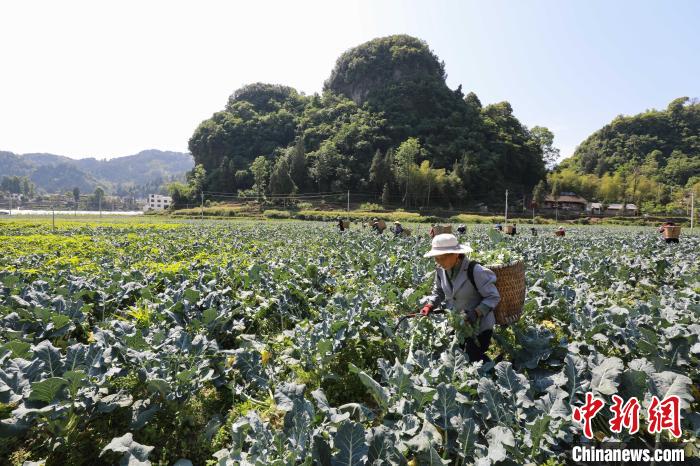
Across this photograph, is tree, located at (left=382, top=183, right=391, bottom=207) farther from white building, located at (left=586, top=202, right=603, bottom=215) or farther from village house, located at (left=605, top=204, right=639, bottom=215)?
village house, located at (left=605, top=204, right=639, bottom=215)

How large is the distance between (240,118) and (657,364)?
402 feet

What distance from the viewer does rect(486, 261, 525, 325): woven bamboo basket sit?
13.6 ft

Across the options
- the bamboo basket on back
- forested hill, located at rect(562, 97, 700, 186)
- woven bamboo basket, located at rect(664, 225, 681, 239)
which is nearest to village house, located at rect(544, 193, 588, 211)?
forested hill, located at rect(562, 97, 700, 186)

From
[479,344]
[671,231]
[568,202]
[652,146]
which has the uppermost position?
[652,146]

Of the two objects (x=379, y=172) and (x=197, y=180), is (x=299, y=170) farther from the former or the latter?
(x=197, y=180)

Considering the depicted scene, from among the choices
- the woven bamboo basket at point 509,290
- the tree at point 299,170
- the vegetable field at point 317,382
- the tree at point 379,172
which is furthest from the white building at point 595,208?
the woven bamboo basket at point 509,290

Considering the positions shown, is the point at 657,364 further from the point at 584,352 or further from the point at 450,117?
the point at 450,117

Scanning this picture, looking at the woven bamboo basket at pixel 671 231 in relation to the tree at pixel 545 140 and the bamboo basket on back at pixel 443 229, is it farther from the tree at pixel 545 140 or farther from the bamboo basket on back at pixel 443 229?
the tree at pixel 545 140

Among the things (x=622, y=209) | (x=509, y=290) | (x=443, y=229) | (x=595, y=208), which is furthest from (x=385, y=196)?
(x=509, y=290)

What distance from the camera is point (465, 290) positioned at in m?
3.96

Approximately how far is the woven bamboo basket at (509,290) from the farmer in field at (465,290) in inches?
6.5

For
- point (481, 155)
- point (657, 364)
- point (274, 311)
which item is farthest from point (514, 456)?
point (481, 155)

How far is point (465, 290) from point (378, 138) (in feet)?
296

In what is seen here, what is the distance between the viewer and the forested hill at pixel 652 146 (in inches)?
3300
